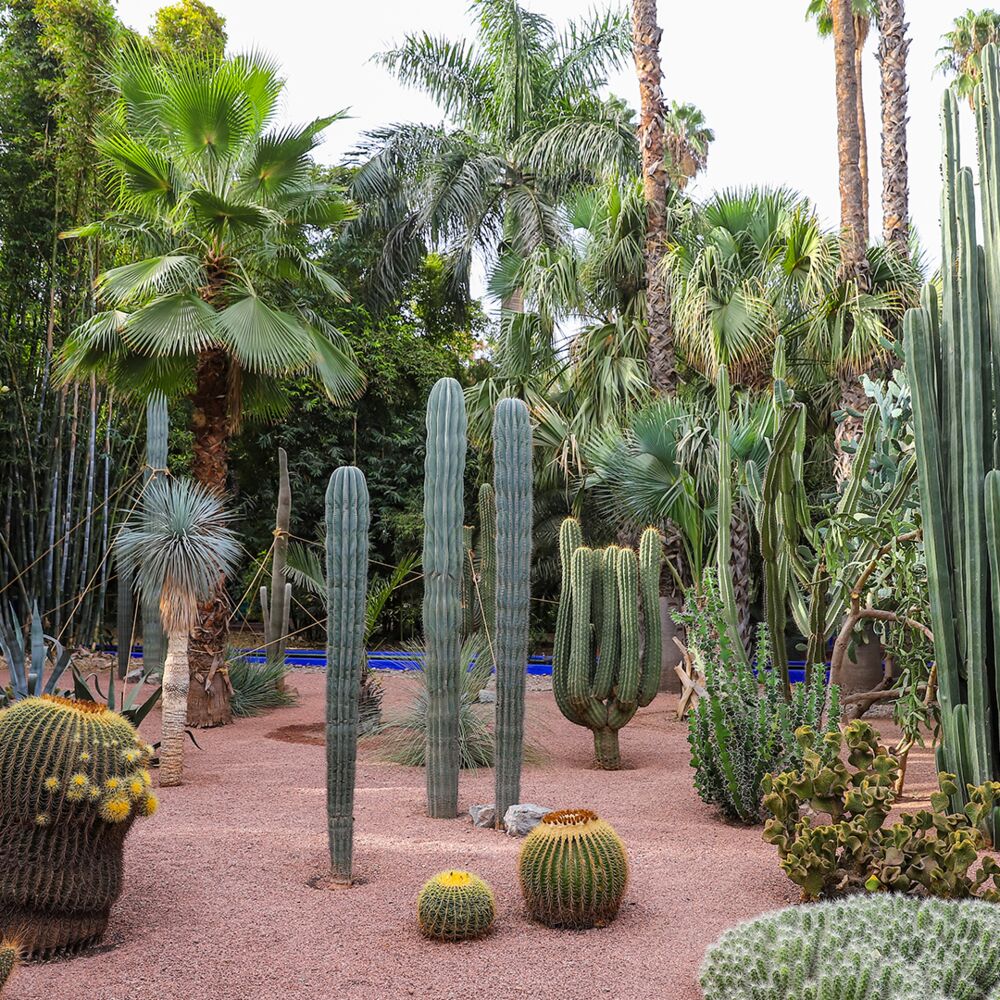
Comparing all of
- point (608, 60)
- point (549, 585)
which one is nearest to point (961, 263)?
point (549, 585)

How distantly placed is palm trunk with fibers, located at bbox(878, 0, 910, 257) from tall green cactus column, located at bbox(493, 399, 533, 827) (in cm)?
746

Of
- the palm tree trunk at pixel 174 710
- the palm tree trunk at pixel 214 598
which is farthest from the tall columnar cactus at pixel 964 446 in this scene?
the palm tree trunk at pixel 214 598

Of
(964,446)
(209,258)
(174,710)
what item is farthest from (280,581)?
(964,446)

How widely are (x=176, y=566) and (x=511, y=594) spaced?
105 inches

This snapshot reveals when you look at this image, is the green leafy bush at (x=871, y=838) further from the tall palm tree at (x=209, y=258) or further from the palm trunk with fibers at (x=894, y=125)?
the palm trunk with fibers at (x=894, y=125)

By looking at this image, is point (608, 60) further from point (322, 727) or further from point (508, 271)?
point (322, 727)

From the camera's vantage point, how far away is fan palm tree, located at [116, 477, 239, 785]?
6.71 m

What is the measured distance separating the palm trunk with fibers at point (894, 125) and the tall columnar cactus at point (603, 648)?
6338 millimetres

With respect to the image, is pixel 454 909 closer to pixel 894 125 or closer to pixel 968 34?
pixel 894 125

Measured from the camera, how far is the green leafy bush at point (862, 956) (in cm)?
280

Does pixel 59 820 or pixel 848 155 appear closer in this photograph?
pixel 59 820

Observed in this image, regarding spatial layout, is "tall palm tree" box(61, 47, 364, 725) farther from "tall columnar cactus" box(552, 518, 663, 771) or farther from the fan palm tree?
"tall columnar cactus" box(552, 518, 663, 771)

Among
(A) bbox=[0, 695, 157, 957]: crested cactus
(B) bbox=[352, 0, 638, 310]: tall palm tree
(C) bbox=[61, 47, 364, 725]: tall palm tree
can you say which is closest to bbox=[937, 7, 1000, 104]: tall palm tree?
(B) bbox=[352, 0, 638, 310]: tall palm tree

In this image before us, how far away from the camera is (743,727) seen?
5.38m
